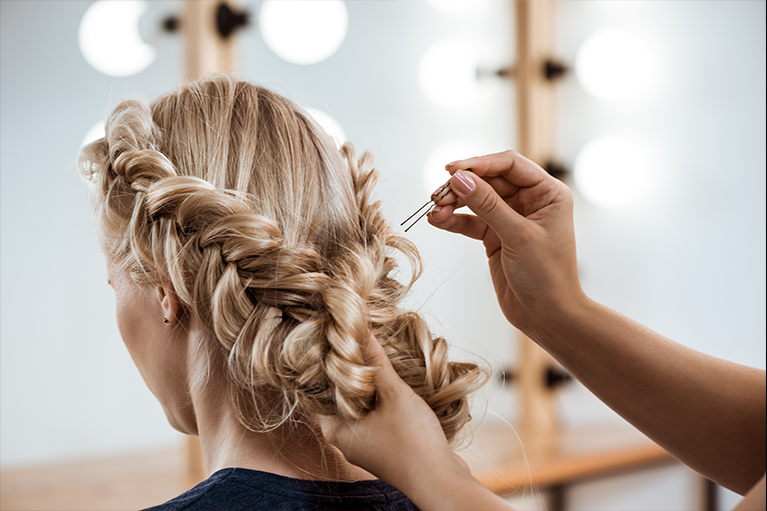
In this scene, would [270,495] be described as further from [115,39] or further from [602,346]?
[115,39]

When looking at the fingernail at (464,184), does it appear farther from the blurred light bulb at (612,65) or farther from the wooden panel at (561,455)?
the blurred light bulb at (612,65)

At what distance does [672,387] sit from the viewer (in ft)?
2.09

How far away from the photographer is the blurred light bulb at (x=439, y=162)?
1.47 metres

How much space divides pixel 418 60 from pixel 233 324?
1.07 metres

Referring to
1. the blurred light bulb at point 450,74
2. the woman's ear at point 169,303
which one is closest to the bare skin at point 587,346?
the woman's ear at point 169,303

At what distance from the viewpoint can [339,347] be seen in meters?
0.51

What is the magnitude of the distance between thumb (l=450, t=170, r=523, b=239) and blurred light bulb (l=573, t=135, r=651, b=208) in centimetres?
113

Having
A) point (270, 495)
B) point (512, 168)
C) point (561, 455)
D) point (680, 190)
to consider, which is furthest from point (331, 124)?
point (680, 190)

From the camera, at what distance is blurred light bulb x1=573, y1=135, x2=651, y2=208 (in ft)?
5.44

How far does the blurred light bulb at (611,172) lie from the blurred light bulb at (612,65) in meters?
0.13

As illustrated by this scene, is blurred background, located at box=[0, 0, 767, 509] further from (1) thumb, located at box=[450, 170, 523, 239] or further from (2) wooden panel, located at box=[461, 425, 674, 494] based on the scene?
(1) thumb, located at box=[450, 170, 523, 239]

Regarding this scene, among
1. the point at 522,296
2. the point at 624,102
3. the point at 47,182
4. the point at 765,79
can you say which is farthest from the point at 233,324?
the point at 765,79

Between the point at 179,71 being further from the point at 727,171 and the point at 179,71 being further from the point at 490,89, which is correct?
the point at 727,171

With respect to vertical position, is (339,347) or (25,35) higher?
(25,35)
